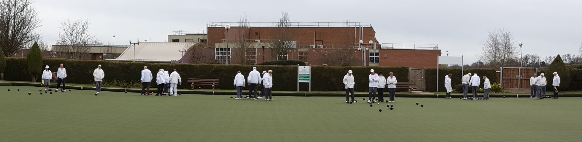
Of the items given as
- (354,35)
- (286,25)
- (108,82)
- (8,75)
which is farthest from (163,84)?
(354,35)

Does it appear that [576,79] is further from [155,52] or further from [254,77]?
[155,52]

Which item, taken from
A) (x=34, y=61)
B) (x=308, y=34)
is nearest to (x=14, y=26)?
(x=34, y=61)

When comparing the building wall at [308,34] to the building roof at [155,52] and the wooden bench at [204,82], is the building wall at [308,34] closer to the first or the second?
the building roof at [155,52]

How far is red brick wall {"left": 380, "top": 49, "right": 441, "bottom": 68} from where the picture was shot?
6334 centimetres

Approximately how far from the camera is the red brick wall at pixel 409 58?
6334cm

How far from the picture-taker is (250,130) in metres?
11.6

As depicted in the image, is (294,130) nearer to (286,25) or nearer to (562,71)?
(562,71)

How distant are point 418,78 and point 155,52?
40.6 metres

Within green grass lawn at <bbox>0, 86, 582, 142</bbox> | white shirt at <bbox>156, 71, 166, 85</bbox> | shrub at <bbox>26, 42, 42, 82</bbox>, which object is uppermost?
shrub at <bbox>26, 42, 42, 82</bbox>

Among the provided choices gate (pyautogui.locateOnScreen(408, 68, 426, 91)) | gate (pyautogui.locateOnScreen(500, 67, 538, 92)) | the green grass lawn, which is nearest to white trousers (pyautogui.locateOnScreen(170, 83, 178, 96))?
the green grass lawn

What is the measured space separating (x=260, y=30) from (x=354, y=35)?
13.2 m

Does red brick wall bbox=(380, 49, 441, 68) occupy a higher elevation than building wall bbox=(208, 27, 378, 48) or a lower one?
lower

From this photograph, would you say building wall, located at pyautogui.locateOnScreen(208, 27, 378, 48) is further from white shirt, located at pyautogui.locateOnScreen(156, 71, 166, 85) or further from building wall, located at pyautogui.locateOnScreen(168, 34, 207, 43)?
white shirt, located at pyautogui.locateOnScreen(156, 71, 166, 85)

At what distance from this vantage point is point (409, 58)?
2496 inches
